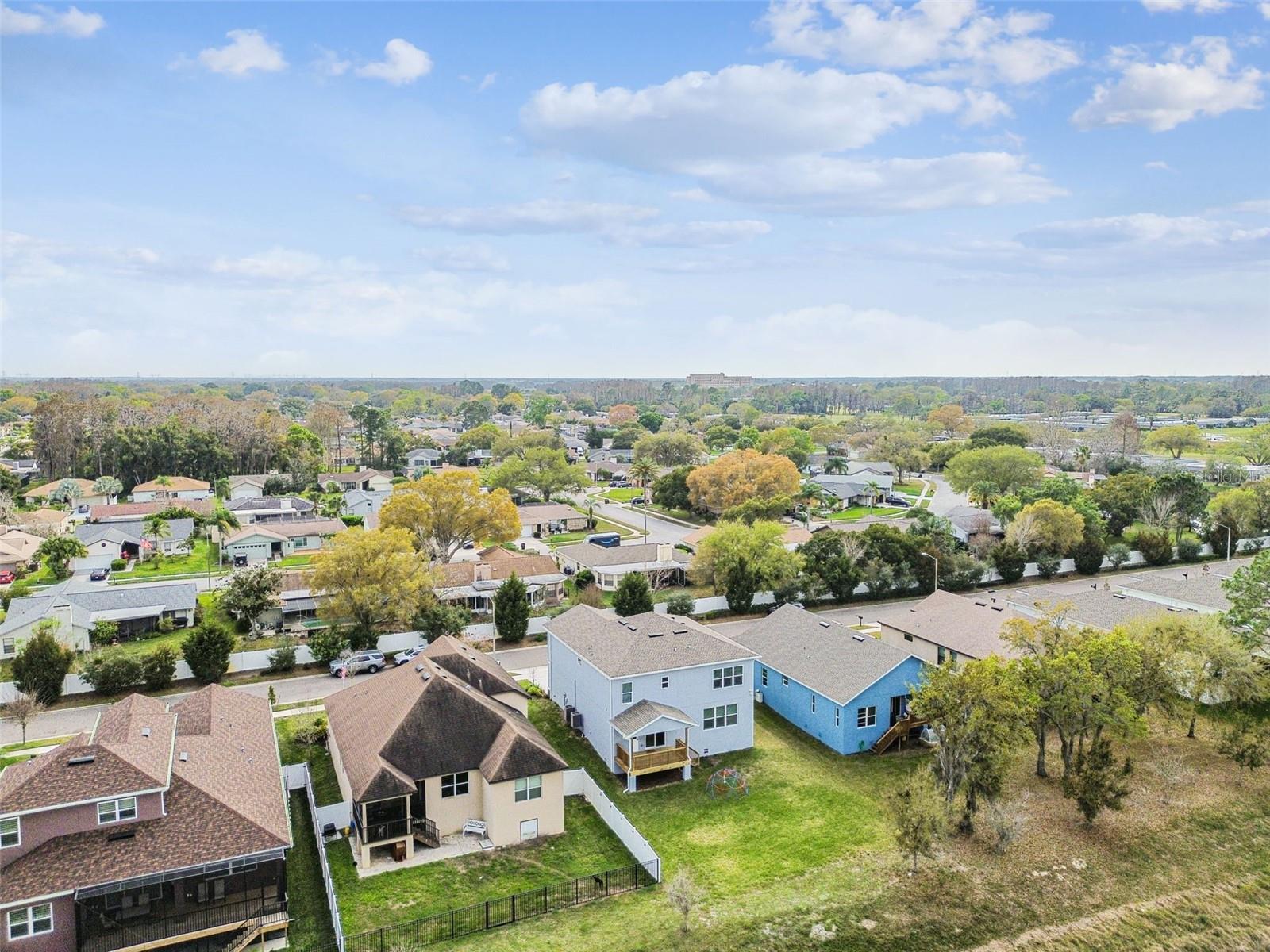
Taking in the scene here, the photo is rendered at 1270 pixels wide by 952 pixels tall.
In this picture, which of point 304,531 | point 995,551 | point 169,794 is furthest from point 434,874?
point 304,531

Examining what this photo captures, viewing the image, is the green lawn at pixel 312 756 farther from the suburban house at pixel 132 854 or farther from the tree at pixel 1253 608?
the tree at pixel 1253 608

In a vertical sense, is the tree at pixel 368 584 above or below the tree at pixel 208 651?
above

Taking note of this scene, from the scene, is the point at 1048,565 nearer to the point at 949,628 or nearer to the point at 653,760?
the point at 949,628

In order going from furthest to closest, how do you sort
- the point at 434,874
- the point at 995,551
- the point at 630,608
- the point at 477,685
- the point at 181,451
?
1. the point at 181,451
2. the point at 995,551
3. the point at 630,608
4. the point at 477,685
5. the point at 434,874

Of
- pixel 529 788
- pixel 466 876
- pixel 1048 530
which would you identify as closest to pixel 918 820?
pixel 529 788

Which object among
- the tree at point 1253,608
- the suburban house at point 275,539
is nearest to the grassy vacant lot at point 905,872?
the tree at point 1253,608

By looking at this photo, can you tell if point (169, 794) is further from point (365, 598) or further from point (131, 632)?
point (131, 632)
